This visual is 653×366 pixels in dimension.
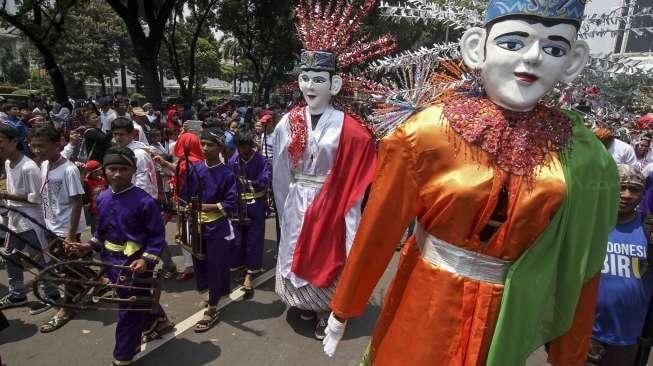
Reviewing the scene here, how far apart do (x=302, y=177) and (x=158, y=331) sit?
157 centimetres

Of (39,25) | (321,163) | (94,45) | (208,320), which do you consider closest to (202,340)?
(208,320)

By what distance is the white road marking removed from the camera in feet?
10.7

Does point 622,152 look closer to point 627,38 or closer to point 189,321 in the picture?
point 627,38

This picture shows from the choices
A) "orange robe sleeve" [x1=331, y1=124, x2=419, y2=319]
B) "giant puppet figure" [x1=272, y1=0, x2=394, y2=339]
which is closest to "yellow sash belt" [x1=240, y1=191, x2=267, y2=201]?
"giant puppet figure" [x1=272, y1=0, x2=394, y2=339]

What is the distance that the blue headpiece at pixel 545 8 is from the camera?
1.52 metres

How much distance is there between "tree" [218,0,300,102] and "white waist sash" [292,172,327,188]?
1634cm

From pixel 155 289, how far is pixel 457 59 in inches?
84.2

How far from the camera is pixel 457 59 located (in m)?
1.99

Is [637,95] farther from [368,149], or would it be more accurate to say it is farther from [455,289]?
[368,149]

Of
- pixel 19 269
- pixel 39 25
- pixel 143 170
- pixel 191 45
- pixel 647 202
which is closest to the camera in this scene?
pixel 19 269

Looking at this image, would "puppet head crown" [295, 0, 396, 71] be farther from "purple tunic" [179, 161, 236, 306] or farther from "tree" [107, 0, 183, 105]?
"tree" [107, 0, 183, 105]

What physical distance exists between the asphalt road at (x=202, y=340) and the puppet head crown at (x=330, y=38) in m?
2.05

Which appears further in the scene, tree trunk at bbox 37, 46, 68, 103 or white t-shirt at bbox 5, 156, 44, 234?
tree trunk at bbox 37, 46, 68, 103

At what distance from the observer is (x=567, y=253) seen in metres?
1.64
